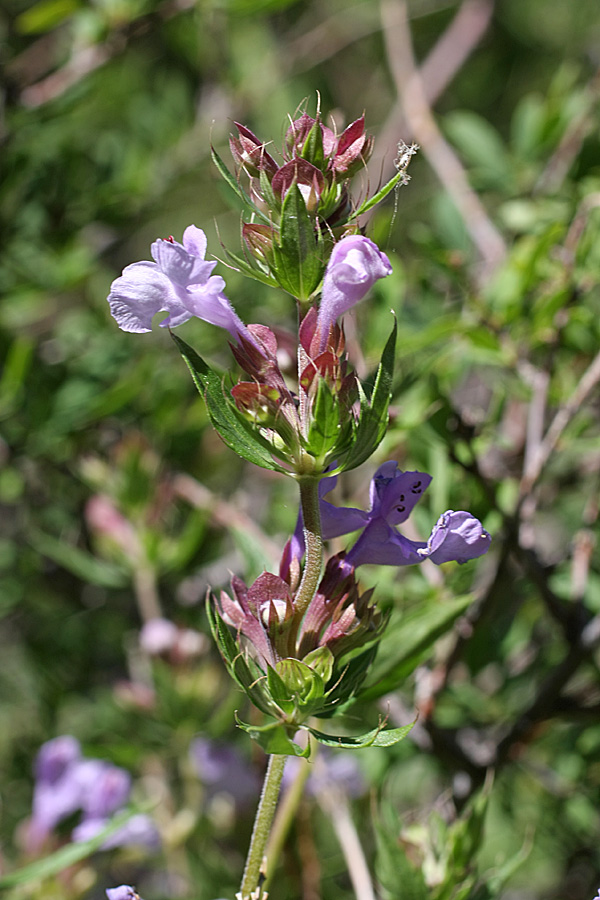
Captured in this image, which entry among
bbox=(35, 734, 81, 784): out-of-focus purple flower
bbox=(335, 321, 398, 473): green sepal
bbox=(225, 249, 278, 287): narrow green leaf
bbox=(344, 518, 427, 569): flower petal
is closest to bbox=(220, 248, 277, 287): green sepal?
bbox=(225, 249, 278, 287): narrow green leaf

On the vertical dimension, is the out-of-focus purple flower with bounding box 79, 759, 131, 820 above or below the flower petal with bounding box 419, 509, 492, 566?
below

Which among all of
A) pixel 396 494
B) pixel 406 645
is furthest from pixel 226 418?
pixel 406 645

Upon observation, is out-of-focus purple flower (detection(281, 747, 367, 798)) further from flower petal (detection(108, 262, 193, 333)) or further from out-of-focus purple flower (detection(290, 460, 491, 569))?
flower petal (detection(108, 262, 193, 333))

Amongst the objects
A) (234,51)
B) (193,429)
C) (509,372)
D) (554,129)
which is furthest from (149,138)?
(509,372)

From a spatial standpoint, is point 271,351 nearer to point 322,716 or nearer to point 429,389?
point 322,716

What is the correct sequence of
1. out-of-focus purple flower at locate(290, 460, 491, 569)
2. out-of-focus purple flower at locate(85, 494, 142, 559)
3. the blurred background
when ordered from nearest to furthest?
1. out-of-focus purple flower at locate(290, 460, 491, 569)
2. the blurred background
3. out-of-focus purple flower at locate(85, 494, 142, 559)

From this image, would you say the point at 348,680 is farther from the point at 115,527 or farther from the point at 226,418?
the point at 115,527

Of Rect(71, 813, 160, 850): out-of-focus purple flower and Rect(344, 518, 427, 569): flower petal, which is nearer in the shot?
Rect(344, 518, 427, 569): flower petal
